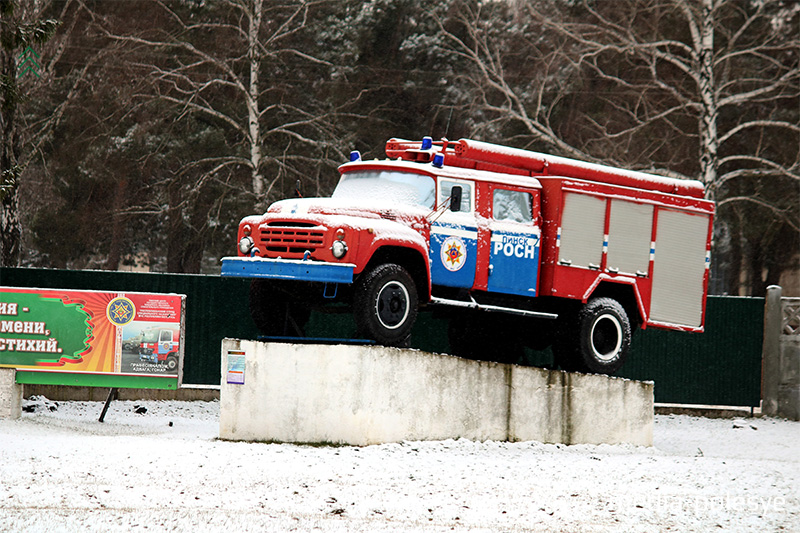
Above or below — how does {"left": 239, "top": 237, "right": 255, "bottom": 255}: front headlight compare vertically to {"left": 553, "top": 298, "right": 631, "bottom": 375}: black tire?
above

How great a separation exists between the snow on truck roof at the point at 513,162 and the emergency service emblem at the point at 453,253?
1004 millimetres

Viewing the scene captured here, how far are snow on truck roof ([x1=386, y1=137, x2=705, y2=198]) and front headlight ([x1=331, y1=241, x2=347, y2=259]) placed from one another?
6.83 feet

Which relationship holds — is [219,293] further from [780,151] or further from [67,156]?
[780,151]

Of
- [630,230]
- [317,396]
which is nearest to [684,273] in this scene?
[630,230]

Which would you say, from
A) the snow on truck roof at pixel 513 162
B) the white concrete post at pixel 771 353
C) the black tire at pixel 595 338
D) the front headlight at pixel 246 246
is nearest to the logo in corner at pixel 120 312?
the front headlight at pixel 246 246

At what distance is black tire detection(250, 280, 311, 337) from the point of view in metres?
13.2

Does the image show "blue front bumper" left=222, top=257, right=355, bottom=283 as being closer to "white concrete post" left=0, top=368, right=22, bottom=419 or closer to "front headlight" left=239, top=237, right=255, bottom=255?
"front headlight" left=239, top=237, right=255, bottom=255

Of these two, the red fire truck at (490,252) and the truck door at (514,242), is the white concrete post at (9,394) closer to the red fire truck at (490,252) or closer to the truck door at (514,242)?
the red fire truck at (490,252)

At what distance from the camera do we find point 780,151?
108ft

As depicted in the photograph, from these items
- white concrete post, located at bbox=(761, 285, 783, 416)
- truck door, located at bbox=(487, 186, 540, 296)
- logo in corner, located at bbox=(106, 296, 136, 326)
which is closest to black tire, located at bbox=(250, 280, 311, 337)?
logo in corner, located at bbox=(106, 296, 136, 326)

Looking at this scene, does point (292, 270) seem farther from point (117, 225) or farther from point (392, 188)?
point (117, 225)

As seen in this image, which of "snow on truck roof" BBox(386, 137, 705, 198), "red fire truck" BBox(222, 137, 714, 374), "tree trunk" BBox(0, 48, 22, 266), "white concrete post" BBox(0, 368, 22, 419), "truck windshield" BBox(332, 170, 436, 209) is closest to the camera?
"red fire truck" BBox(222, 137, 714, 374)

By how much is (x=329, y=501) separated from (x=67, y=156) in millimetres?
27393

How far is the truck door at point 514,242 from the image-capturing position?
13.4m
